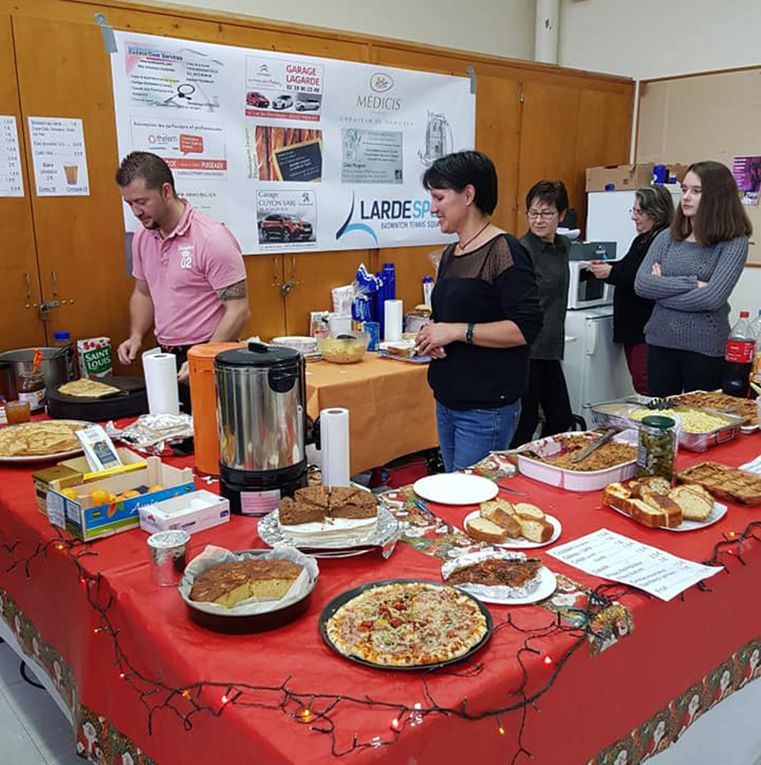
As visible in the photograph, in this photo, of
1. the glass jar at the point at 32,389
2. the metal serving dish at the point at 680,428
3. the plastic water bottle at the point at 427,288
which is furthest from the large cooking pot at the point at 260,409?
the plastic water bottle at the point at 427,288

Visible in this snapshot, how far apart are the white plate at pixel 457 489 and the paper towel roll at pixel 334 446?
0.19 metres

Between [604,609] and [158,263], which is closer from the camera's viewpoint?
[604,609]

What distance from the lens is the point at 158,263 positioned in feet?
9.07

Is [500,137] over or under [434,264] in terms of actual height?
over

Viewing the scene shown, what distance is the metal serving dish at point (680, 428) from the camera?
198 cm

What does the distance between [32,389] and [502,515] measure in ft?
5.75

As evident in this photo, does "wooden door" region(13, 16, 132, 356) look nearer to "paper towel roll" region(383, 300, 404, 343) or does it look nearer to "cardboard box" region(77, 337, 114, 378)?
"cardboard box" region(77, 337, 114, 378)

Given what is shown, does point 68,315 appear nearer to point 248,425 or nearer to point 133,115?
point 133,115

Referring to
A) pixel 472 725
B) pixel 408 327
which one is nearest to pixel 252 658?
pixel 472 725

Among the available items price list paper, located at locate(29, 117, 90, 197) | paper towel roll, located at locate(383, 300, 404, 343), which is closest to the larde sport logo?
paper towel roll, located at locate(383, 300, 404, 343)

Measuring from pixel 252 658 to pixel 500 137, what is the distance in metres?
3.80

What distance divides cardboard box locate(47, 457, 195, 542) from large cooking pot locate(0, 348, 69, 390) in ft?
3.49

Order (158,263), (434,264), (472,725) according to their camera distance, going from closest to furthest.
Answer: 1. (472,725)
2. (158,263)
3. (434,264)

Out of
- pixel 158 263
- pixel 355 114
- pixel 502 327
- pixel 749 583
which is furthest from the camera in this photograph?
pixel 355 114
